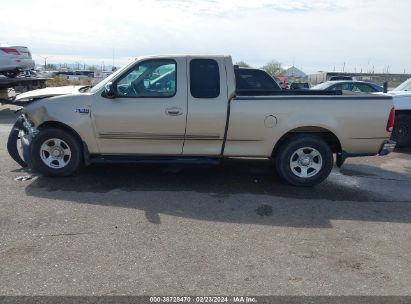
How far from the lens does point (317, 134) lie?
6812mm

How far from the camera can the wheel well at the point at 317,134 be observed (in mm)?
6660

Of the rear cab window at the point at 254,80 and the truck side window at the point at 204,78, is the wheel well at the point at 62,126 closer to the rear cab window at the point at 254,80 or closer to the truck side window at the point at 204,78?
the truck side window at the point at 204,78

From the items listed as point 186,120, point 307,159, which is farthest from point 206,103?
point 307,159

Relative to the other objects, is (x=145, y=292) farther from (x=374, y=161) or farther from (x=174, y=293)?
(x=374, y=161)

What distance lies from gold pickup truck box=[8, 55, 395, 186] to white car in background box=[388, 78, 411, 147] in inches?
164

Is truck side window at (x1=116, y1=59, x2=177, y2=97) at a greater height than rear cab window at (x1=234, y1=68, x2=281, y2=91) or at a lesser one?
greater

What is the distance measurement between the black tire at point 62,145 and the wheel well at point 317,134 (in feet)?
9.87

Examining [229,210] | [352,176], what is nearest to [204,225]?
[229,210]

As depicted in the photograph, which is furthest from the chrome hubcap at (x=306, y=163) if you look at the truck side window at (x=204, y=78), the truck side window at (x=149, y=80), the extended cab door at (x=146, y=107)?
the truck side window at (x=149, y=80)

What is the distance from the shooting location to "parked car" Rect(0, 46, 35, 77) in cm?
1568

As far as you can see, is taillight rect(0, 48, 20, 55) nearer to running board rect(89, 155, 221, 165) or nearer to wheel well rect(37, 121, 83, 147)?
wheel well rect(37, 121, 83, 147)

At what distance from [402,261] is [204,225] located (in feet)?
6.85

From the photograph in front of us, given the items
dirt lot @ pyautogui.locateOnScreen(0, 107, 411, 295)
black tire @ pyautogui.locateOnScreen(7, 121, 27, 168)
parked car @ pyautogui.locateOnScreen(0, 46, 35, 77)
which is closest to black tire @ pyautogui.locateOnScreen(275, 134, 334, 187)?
dirt lot @ pyautogui.locateOnScreen(0, 107, 411, 295)

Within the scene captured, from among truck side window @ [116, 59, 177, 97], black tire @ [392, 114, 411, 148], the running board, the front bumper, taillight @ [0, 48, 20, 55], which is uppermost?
truck side window @ [116, 59, 177, 97]
